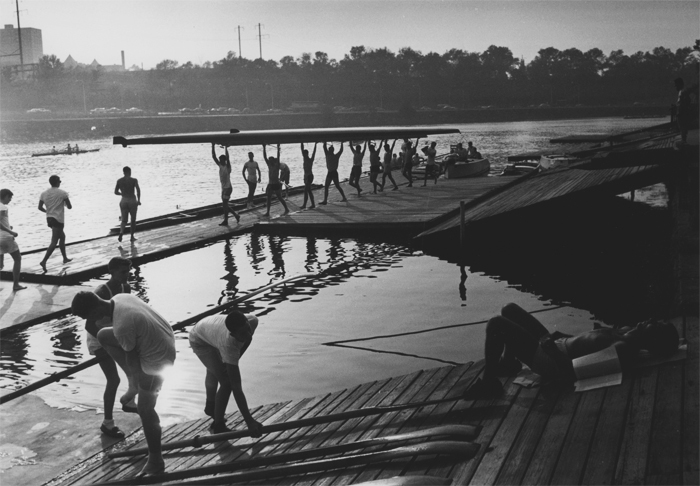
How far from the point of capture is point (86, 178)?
67.1m

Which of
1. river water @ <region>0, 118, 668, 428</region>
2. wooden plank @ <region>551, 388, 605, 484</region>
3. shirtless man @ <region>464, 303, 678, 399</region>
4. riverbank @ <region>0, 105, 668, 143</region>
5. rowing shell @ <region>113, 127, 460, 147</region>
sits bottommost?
river water @ <region>0, 118, 668, 428</region>

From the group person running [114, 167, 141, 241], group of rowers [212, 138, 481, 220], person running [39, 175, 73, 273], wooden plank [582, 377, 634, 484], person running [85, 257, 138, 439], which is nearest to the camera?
wooden plank [582, 377, 634, 484]

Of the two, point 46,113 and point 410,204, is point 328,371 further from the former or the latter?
point 46,113

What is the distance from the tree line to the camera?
163125mm

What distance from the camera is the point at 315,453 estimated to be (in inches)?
231

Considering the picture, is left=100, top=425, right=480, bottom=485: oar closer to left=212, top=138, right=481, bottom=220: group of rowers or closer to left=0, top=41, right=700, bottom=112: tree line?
left=212, top=138, right=481, bottom=220: group of rowers

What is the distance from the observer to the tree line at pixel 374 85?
163 meters

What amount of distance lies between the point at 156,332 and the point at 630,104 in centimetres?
16912

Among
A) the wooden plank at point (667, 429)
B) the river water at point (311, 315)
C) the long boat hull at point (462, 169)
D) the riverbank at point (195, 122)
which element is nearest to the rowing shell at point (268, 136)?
the river water at point (311, 315)

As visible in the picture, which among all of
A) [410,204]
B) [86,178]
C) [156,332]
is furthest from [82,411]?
[86,178]

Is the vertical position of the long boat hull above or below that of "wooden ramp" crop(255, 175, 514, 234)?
above

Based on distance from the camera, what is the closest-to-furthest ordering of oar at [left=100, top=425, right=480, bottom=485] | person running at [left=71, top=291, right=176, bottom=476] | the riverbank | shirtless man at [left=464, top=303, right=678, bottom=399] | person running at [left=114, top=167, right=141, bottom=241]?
oar at [left=100, top=425, right=480, bottom=485], person running at [left=71, top=291, right=176, bottom=476], shirtless man at [left=464, top=303, right=678, bottom=399], person running at [left=114, top=167, right=141, bottom=241], the riverbank

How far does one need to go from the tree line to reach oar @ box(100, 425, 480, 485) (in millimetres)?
150524

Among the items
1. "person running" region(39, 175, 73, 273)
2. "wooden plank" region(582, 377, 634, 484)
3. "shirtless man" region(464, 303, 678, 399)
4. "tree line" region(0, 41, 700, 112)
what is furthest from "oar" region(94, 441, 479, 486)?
"tree line" region(0, 41, 700, 112)
